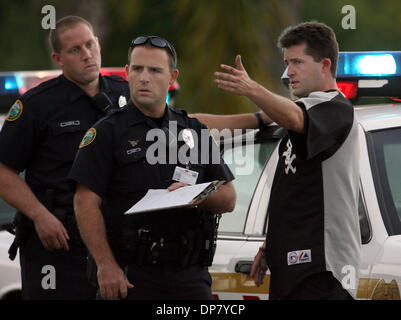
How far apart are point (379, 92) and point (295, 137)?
1196mm

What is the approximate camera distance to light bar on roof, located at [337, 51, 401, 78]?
15.6 feet

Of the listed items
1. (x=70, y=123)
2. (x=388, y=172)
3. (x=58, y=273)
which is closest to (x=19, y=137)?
(x=70, y=123)

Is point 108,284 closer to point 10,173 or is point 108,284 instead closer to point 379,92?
point 10,173

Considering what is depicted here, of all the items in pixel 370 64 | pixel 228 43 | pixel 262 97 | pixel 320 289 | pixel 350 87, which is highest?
pixel 228 43

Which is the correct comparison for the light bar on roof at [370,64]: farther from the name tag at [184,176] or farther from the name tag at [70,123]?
the name tag at [70,123]

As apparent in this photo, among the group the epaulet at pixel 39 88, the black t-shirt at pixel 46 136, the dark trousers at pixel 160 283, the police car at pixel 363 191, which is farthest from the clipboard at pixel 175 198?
the epaulet at pixel 39 88

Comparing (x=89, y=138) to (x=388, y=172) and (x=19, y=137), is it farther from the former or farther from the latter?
(x=388, y=172)

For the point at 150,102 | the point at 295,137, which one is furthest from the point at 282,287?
the point at 150,102

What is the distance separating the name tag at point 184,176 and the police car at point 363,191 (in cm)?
63

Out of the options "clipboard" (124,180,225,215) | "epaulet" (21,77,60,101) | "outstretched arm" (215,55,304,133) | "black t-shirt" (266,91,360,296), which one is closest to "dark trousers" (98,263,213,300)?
"clipboard" (124,180,225,215)

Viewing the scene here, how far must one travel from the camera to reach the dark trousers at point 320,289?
382cm

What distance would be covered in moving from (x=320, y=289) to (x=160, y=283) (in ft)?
2.01

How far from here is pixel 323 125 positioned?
12.2 feet

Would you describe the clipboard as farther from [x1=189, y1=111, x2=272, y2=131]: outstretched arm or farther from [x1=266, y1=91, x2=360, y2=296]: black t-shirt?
[x1=189, y1=111, x2=272, y2=131]: outstretched arm
